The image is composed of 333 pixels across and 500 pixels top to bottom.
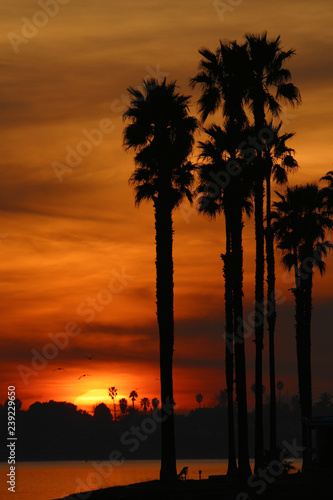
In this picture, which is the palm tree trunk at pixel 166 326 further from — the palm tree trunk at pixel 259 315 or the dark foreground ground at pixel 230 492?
the palm tree trunk at pixel 259 315

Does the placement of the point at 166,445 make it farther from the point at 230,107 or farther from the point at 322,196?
the point at 322,196

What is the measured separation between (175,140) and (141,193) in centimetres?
343

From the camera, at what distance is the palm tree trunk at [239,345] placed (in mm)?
41031

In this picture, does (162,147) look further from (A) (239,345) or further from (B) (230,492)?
(B) (230,492)

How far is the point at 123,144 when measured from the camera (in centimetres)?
4862

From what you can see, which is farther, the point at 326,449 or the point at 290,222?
the point at 290,222

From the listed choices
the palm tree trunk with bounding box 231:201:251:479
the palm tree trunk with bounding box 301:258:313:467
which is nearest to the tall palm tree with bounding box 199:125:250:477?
the palm tree trunk with bounding box 231:201:251:479

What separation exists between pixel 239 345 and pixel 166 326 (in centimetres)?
559

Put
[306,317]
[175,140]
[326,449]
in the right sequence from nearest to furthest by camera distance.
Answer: [175,140], [326,449], [306,317]

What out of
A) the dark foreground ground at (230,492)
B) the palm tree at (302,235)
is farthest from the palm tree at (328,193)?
the dark foreground ground at (230,492)

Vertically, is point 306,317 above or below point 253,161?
below

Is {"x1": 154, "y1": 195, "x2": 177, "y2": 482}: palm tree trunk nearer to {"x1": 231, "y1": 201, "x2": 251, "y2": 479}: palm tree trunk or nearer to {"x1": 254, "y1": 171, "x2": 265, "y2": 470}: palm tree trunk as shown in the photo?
{"x1": 231, "y1": 201, "x2": 251, "y2": 479}: palm tree trunk

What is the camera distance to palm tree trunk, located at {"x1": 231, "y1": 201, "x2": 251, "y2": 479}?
41.0 meters

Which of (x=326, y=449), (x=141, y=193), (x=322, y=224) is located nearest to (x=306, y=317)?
(x=322, y=224)
